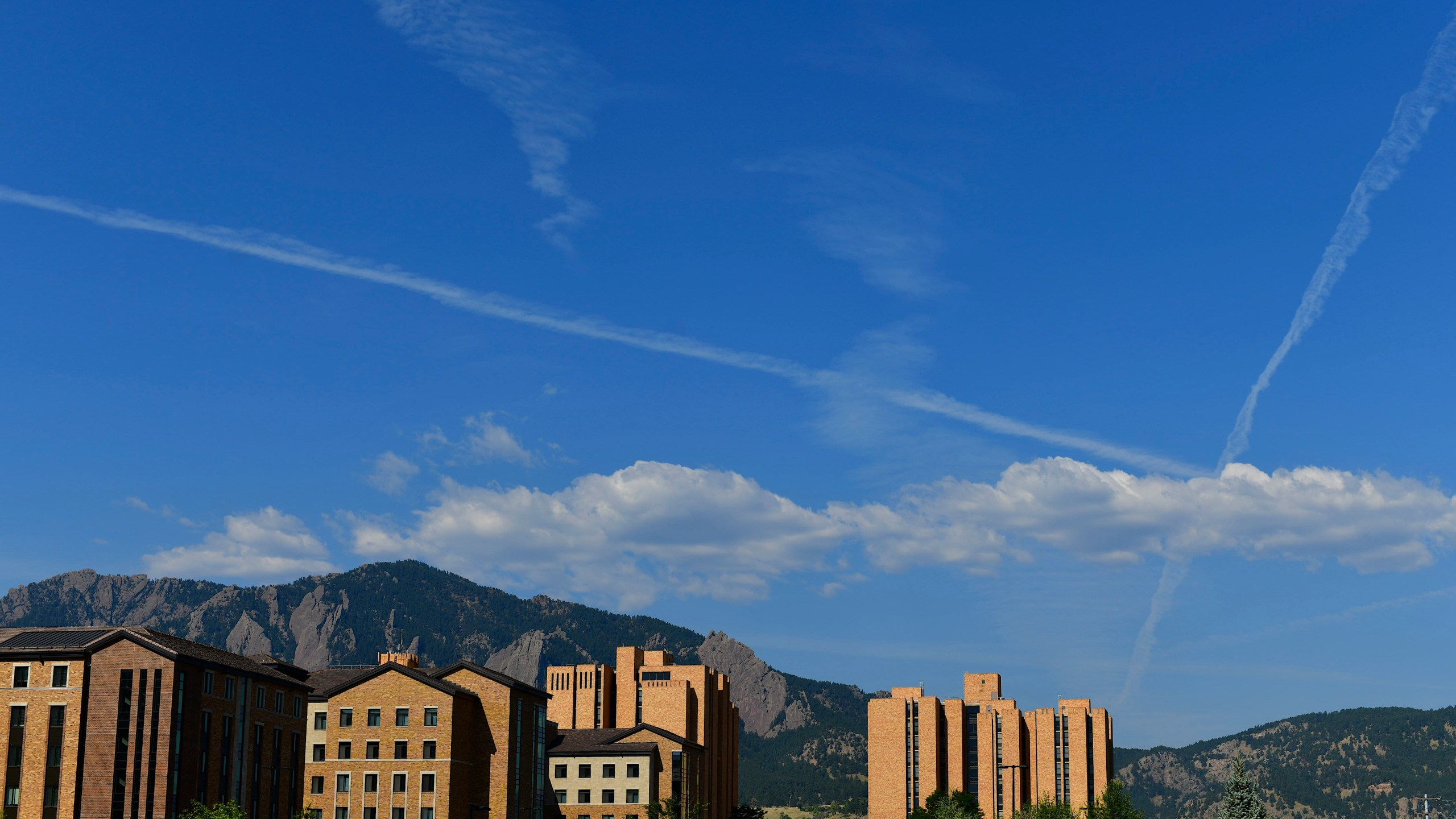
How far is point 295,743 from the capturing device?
118 meters

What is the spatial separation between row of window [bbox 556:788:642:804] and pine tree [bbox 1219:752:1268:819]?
62.0 m

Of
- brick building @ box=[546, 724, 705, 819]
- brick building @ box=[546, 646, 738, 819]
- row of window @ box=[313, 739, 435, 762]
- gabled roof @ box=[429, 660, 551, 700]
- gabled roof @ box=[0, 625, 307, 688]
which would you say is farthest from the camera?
brick building @ box=[546, 646, 738, 819]

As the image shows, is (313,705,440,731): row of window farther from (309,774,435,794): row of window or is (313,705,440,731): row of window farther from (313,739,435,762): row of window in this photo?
(309,774,435,794): row of window

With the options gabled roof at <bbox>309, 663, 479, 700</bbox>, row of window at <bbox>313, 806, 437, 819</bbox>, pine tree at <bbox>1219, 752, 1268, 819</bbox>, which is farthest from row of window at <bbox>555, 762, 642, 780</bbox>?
pine tree at <bbox>1219, 752, 1268, 819</bbox>

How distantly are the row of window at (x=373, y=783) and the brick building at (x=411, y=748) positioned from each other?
0.23 ft

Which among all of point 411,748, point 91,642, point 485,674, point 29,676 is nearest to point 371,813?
point 411,748

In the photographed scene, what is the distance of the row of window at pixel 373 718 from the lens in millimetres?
124938

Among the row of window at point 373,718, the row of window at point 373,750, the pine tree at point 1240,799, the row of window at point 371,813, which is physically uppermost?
the row of window at point 373,718

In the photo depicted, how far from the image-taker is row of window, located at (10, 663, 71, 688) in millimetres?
97500

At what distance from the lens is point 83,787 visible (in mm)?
95875

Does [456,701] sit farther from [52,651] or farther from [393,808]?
[52,651]

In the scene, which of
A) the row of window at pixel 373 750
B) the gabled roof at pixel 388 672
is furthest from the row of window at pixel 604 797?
Result: the row of window at pixel 373 750

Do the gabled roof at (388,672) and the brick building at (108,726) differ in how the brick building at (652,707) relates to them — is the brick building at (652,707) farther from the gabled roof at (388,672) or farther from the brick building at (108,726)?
the brick building at (108,726)

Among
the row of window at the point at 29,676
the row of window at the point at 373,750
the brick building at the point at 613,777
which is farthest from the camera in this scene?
the brick building at the point at 613,777
